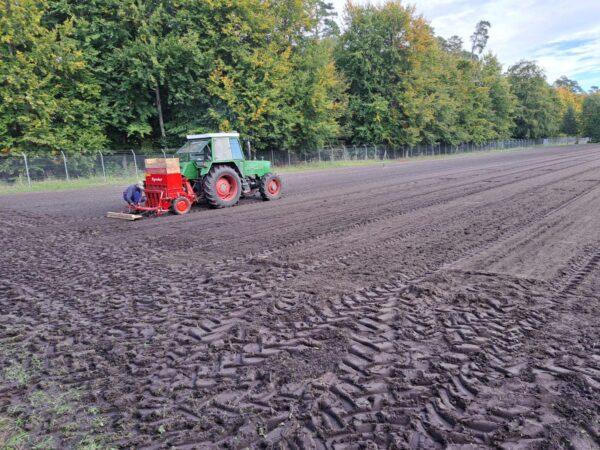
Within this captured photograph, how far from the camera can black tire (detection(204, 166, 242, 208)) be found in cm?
1145

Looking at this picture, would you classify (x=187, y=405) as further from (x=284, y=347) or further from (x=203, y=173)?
(x=203, y=173)

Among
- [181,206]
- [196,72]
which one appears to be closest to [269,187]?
[181,206]

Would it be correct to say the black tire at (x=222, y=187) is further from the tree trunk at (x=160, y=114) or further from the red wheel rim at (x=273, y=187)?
the tree trunk at (x=160, y=114)

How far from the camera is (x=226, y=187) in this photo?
1209 cm

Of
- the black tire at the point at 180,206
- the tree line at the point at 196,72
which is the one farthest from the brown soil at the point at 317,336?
the tree line at the point at 196,72

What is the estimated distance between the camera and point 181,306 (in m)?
4.69

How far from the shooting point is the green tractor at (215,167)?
37.8ft

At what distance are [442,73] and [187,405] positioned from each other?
55.1m

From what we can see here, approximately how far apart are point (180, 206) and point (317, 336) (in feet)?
26.4

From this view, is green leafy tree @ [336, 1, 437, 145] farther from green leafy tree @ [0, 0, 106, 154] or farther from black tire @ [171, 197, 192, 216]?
black tire @ [171, 197, 192, 216]

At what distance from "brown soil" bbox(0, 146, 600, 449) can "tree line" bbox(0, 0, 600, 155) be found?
1940cm

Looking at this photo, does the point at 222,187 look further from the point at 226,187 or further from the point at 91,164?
the point at 91,164

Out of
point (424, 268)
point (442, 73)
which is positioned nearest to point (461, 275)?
point (424, 268)

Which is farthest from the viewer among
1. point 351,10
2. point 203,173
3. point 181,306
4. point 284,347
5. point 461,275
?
point 351,10
